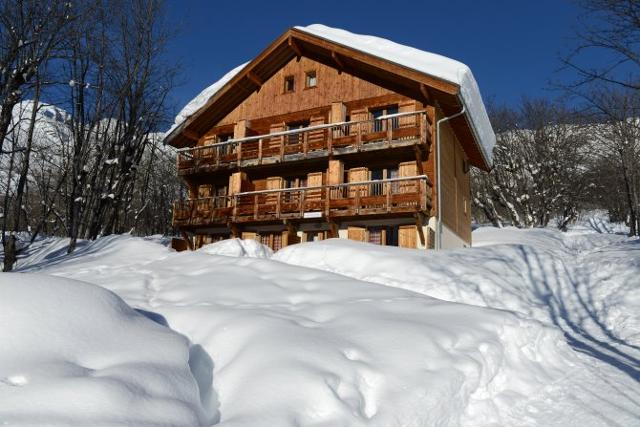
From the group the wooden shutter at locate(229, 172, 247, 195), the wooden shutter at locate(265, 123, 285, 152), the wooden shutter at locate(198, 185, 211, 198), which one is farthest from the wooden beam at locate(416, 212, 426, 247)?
the wooden shutter at locate(198, 185, 211, 198)

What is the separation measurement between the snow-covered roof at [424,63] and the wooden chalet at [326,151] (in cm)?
18

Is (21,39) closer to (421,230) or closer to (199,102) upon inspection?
(199,102)

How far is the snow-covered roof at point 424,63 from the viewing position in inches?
683

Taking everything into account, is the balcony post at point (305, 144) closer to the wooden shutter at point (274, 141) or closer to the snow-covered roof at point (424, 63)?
the wooden shutter at point (274, 141)

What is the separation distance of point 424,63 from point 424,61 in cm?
41

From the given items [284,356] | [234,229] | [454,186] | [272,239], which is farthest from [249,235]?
[284,356]

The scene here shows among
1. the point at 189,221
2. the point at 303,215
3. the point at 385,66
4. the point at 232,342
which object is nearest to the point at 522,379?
the point at 232,342

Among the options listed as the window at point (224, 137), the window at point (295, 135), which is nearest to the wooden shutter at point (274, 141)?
the window at point (295, 135)

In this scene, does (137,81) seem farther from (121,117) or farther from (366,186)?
(366,186)

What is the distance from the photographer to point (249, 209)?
65.2ft

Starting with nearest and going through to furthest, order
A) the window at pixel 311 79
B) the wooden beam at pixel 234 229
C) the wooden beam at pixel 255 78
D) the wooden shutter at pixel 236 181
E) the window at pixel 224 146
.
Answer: the wooden beam at pixel 234 229, the window at pixel 311 79, the wooden shutter at pixel 236 181, the wooden beam at pixel 255 78, the window at pixel 224 146

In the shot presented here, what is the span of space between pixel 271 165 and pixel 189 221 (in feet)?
14.9

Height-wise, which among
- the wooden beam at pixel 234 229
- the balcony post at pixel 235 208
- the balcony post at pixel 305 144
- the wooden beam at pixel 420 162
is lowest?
the wooden beam at pixel 234 229

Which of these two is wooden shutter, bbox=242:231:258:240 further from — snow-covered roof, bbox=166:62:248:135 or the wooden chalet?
snow-covered roof, bbox=166:62:248:135
